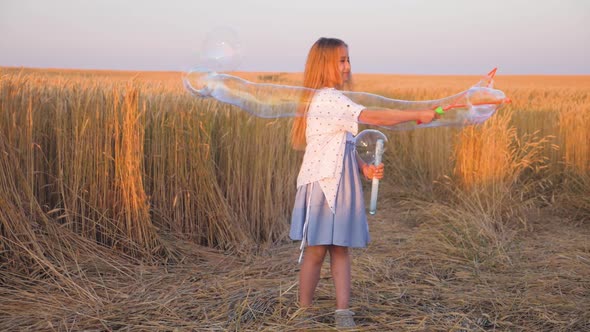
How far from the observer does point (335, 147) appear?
9.61ft

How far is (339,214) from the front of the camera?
294 centimetres

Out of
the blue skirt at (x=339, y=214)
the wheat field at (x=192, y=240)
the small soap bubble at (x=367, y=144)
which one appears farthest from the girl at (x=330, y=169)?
the wheat field at (x=192, y=240)

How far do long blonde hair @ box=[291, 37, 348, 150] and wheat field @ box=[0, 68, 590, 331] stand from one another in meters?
1.02

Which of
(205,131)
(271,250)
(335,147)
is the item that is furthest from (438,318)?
(205,131)

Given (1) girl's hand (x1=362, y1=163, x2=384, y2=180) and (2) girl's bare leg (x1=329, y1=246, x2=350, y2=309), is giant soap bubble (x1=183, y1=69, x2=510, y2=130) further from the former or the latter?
(2) girl's bare leg (x1=329, y1=246, x2=350, y2=309)

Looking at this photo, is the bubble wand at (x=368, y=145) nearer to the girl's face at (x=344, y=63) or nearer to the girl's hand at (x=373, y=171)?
the girl's hand at (x=373, y=171)

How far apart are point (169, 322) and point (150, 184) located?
4.63ft

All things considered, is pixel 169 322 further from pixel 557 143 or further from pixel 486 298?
pixel 557 143

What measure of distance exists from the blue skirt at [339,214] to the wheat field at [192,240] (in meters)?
0.44

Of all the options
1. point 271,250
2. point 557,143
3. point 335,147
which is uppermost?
point 335,147

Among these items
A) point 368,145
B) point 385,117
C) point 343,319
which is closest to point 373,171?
point 368,145

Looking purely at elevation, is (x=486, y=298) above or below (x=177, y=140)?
below

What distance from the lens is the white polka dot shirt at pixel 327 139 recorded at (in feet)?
9.42

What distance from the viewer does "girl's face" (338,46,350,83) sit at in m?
2.92
